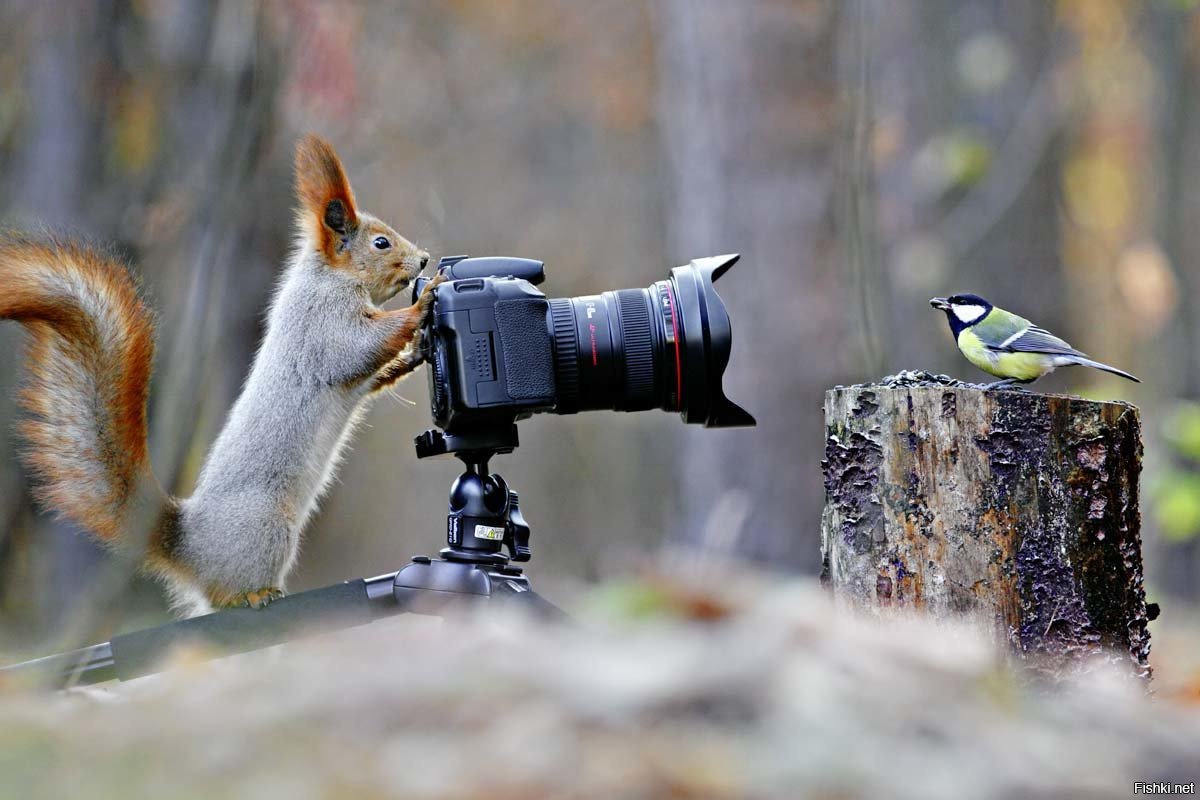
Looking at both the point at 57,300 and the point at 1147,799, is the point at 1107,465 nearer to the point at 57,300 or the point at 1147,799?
the point at 1147,799

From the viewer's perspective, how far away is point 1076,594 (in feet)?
7.57

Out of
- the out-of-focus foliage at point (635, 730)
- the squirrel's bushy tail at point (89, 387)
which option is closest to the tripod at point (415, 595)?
the squirrel's bushy tail at point (89, 387)

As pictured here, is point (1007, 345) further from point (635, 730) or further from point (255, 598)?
point (255, 598)

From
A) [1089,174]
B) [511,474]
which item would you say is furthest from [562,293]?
[1089,174]

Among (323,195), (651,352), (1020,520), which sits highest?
(323,195)

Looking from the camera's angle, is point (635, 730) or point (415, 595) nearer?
point (635, 730)

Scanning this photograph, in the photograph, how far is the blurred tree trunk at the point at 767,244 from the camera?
15.5 feet

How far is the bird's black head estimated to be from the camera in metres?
2.68

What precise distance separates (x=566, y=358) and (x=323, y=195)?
0.77m

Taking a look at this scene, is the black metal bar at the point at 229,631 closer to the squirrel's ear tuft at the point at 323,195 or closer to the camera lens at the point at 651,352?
the camera lens at the point at 651,352

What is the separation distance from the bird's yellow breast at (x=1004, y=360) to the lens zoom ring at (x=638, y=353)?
0.70 metres

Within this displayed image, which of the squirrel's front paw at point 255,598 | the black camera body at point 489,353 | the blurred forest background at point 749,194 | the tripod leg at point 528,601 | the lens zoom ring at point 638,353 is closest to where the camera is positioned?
the tripod leg at point 528,601

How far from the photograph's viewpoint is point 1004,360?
2623mm

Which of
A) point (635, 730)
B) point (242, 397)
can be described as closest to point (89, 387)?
point (242, 397)
